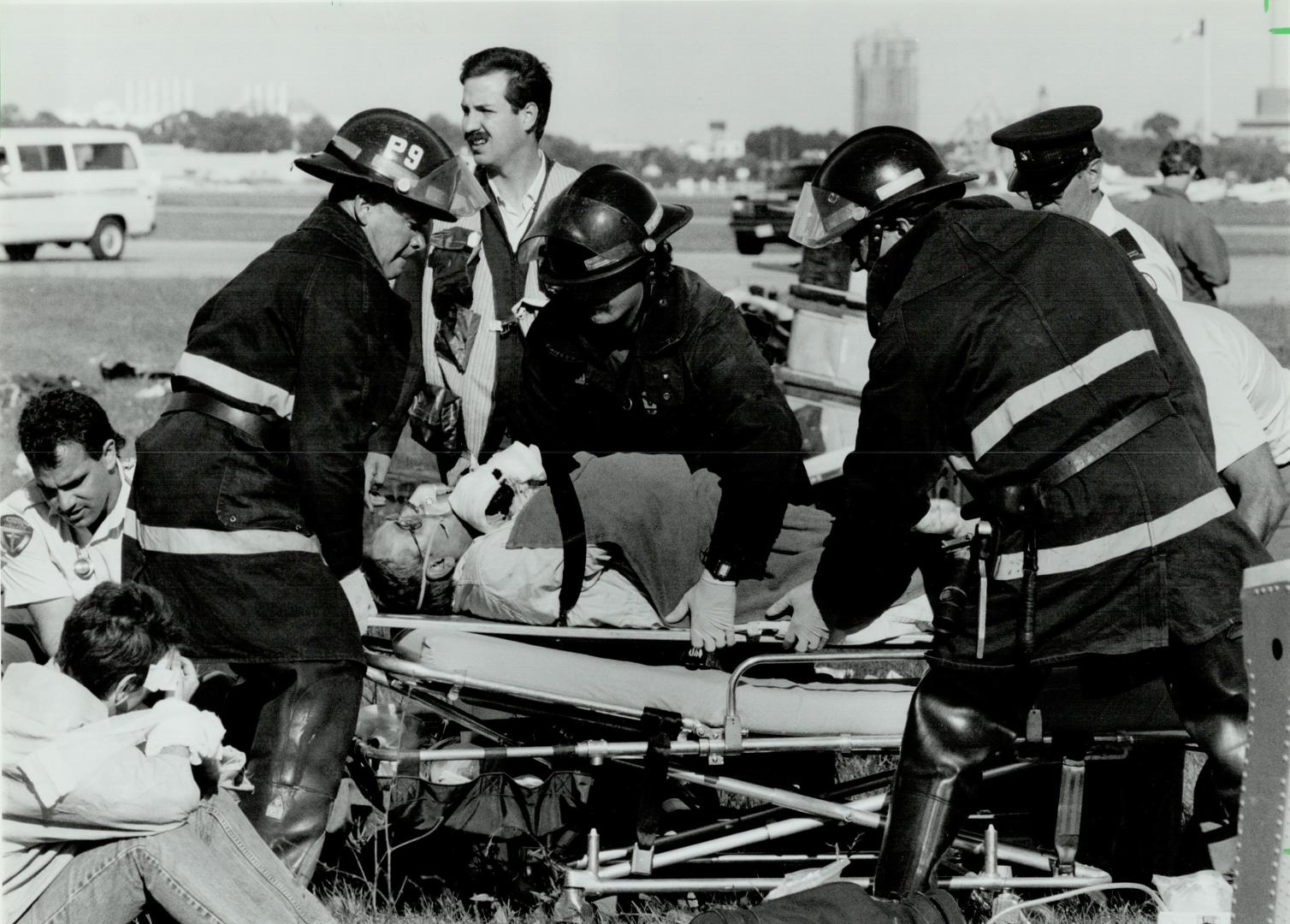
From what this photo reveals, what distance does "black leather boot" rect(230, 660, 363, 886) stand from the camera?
3455 mm

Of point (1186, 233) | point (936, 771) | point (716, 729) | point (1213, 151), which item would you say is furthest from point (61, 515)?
point (1186, 233)

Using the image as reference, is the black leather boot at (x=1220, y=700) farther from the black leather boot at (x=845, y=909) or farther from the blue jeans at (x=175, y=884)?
the blue jeans at (x=175, y=884)

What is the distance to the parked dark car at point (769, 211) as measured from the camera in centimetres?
557

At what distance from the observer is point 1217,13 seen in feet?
13.4

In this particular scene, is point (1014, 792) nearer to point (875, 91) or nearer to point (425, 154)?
point (875, 91)

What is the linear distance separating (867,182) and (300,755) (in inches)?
77.1

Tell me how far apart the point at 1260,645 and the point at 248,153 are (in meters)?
4.33

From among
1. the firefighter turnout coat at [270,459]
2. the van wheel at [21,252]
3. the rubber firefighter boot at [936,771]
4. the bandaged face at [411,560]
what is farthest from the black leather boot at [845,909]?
the van wheel at [21,252]

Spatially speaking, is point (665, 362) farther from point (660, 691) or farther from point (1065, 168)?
point (1065, 168)

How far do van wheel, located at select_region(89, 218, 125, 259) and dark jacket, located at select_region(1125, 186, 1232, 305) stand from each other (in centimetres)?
716

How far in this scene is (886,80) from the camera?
4.27 meters

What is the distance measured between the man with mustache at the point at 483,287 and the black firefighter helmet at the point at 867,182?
1.43 m

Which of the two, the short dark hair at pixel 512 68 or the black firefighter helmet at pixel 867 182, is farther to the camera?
the short dark hair at pixel 512 68

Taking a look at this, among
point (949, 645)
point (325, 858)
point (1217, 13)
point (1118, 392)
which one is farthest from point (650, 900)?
point (1217, 13)
